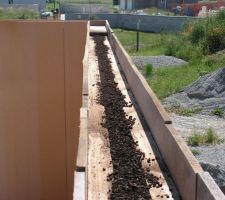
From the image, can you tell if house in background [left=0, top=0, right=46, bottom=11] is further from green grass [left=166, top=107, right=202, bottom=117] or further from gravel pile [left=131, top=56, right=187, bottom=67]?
green grass [left=166, top=107, right=202, bottom=117]

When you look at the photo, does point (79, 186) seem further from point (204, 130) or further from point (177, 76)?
point (177, 76)

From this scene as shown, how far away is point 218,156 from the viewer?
8.23 metres

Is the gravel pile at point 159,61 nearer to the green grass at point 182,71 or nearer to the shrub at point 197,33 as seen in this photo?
the green grass at point 182,71

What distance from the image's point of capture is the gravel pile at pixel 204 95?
494 inches

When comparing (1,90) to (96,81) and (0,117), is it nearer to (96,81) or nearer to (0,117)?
(0,117)

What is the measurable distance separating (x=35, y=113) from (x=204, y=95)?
4.08 meters

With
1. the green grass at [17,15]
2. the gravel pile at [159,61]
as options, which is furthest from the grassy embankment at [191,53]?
the green grass at [17,15]

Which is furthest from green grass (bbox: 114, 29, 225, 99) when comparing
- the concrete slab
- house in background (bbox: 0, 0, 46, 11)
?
house in background (bbox: 0, 0, 46, 11)

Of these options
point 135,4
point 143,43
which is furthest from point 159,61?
point 135,4

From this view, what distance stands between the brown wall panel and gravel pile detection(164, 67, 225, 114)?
7.91 feet

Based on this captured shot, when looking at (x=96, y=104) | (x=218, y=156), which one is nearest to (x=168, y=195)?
(x=96, y=104)

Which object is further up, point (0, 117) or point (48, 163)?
point (0, 117)

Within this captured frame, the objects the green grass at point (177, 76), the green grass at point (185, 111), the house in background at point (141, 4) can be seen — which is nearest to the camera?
the green grass at point (185, 111)

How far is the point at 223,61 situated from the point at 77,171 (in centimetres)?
1569
